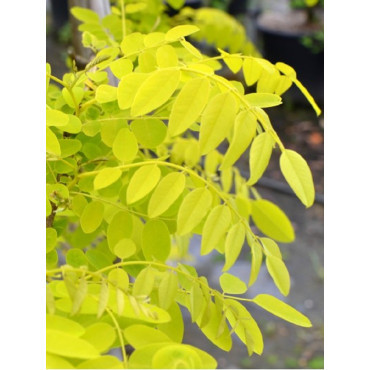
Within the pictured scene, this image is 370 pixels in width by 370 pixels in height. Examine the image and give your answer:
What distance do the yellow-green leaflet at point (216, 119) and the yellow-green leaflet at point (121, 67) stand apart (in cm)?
14

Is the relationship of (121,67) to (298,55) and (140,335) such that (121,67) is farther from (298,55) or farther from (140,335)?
(298,55)

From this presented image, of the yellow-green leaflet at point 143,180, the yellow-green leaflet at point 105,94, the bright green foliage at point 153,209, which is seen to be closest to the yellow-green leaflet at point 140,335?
the bright green foliage at point 153,209

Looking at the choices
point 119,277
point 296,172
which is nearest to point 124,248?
point 119,277

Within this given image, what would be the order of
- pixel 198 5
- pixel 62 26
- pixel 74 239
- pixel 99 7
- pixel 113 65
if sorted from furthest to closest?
1. pixel 62 26
2. pixel 198 5
3. pixel 99 7
4. pixel 74 239
5. pixel 113 65

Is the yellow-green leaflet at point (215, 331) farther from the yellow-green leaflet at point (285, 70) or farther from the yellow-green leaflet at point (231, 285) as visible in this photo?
the yellow-green leaflet at point (285, 70)

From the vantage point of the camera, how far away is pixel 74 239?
677mm

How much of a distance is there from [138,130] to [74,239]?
0.16m

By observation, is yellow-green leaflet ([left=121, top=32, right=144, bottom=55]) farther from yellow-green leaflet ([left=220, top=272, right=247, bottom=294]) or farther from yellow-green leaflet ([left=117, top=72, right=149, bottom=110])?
yellow-green leaflet ([left=220, top=272, right=247, bottom=294])

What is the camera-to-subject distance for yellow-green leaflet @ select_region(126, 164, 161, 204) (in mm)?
507

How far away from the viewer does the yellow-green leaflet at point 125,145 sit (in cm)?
56

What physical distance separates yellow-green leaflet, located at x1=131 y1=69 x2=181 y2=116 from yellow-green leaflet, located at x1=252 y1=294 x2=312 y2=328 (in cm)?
19
